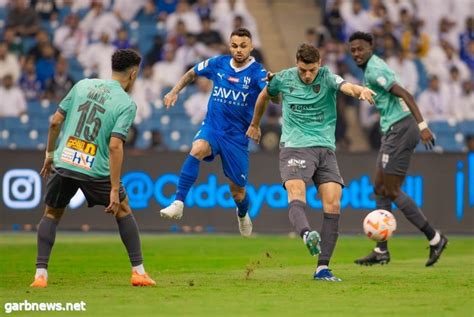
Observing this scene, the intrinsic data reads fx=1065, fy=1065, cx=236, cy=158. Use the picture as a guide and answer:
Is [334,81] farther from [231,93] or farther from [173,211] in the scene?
[173,211]

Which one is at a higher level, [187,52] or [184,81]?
[187,52]

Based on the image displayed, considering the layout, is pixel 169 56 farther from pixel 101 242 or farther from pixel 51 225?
pixel 51 225

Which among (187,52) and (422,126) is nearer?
(422,126)

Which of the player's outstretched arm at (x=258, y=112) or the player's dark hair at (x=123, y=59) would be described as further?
the player's outstretched arm at (x=258, y=112)

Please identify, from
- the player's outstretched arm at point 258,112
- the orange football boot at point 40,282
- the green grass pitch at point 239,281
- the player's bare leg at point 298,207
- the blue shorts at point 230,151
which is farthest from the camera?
the blue shorts at point 230,151

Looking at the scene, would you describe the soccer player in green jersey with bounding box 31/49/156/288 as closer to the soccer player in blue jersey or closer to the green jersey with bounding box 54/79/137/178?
the green jersey with bounding box 54/79/137/178

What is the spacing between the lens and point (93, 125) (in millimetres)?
10586

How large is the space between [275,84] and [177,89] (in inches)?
69.0

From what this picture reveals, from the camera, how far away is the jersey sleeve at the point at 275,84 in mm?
11984

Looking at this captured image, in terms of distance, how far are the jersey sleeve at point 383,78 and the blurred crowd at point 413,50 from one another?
9.36 meters

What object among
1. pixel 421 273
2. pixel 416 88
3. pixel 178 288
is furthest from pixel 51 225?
pixel 416 88

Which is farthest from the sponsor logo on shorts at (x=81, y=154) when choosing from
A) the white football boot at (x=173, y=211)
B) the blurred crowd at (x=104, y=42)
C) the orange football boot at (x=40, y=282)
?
the blurred crowd at (x=104, y=42)

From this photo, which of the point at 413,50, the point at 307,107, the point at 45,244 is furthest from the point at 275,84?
the point at 413,50

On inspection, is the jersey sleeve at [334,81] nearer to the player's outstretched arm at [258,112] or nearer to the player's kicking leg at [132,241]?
the player's outstretched arm at [258,112]
